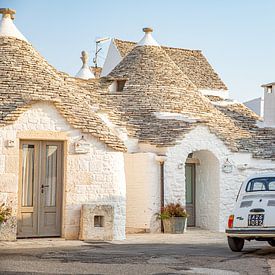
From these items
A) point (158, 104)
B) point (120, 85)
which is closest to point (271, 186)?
point (158, 104)

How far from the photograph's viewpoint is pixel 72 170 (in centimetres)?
1528

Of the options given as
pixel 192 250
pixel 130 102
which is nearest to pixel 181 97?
pixel 130 102

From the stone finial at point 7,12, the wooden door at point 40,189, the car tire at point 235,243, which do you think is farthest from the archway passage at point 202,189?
the stone finial at point 7,12

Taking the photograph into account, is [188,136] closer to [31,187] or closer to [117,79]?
[117,79]

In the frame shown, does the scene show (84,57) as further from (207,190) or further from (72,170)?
(72,170)

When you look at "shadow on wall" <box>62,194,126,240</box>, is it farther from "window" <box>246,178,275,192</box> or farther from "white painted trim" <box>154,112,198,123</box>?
"white painted trim" <box>154,112,198,123</box>

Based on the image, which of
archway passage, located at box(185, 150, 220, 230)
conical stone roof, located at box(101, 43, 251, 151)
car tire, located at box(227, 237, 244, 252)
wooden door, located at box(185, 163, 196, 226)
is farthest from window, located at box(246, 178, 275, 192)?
Result: wooden door, located at box(185, 163, 196, 226)

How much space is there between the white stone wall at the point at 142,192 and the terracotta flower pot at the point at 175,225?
410mm

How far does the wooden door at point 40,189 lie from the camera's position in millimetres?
15061

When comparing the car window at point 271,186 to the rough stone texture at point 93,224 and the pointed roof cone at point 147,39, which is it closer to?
the rough stone texture at point 93,224

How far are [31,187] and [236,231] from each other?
569 cm

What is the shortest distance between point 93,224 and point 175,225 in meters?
4.03

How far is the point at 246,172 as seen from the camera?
2031cm

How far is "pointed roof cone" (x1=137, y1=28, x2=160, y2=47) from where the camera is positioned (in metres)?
23.8
